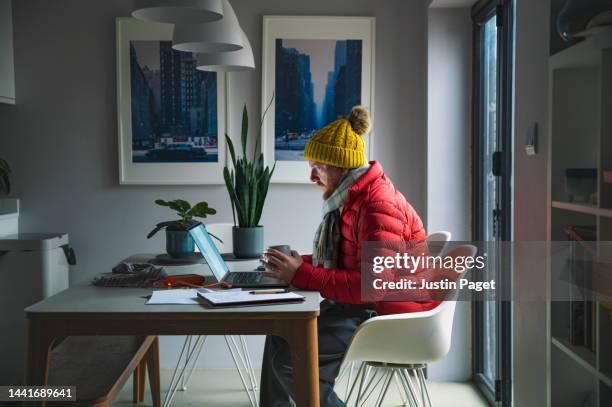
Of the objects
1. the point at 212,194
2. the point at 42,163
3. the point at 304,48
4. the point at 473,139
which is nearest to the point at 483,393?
the point at 473,139

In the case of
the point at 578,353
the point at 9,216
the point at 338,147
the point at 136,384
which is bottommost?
the point at 136,384

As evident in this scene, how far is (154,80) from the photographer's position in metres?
4.21

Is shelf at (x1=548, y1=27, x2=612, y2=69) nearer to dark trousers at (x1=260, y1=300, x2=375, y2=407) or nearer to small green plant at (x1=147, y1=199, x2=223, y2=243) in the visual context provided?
dark trousers at (x1=260, y1=300, x2=375, y2=407)

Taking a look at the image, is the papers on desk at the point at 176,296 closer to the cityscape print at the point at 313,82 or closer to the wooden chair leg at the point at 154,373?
the wooden chair leg at the point at 154,373

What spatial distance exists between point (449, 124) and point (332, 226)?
61.9 inches

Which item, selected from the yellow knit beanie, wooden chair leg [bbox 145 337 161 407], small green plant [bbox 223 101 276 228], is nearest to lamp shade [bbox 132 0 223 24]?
the yellow knit beanie

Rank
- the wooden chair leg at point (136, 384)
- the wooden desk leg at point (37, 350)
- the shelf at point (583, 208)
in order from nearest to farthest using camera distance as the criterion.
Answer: the shelf at point (583, 208)
the wooden desk leg at point (37, 350)
the wooden chair leg at point (136, 384)

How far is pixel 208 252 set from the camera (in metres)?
2.62

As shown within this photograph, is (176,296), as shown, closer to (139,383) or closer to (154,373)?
(154,373)

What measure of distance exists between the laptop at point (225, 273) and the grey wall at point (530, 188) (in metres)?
0.87

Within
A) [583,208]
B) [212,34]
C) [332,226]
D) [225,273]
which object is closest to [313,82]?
[212,34]

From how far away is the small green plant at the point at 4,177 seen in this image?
13.8ft

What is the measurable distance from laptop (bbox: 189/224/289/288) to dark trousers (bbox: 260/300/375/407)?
0.80ft

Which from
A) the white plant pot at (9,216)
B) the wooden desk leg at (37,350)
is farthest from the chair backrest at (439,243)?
the white plant pot at (9,216)
